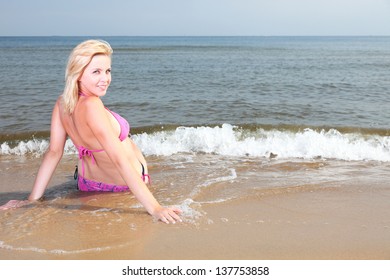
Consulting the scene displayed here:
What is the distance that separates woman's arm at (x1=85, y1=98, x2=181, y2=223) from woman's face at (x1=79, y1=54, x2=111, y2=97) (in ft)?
0.62

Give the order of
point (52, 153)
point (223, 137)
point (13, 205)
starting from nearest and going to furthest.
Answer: point (13, 205) < point (52, 153) < point (223, 137)

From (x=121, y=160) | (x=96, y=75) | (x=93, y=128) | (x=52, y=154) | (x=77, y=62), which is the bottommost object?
(x=52, y=154)

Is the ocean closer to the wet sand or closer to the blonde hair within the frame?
the wet sand

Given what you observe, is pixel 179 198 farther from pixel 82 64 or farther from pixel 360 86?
pixel 360 86

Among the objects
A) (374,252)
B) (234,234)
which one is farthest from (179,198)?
(374,252)

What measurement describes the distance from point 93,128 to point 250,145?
393 cm

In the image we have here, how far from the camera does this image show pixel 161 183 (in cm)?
496

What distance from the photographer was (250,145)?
721cm

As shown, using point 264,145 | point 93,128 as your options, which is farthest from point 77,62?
point 264,145

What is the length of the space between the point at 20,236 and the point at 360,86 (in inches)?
573

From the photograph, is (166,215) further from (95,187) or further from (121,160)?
(95,187)

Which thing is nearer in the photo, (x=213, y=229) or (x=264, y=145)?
(x=213, y=229)

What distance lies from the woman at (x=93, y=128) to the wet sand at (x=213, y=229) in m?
0.21

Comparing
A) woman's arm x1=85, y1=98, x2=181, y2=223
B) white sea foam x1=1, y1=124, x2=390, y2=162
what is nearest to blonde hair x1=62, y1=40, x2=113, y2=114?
woman's arm x1=85, y1=98, x2=181, y2=223
